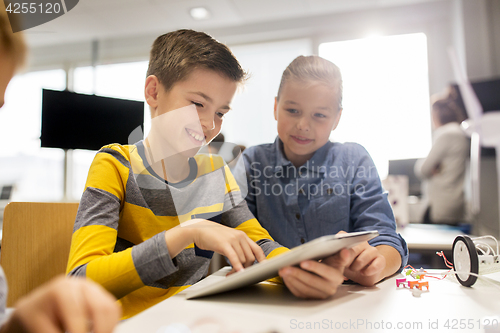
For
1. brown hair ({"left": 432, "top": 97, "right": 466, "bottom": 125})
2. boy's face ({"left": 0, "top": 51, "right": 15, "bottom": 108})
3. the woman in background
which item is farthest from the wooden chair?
brown hair ({"left": 432, "top": 97, "right": 466, "bottom": 125})

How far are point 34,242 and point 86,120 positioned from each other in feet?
1.71

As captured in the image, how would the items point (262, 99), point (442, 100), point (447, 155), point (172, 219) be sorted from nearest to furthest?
point (172, 219) < point (262, 99) < point (447, 155) < point (442, 100)

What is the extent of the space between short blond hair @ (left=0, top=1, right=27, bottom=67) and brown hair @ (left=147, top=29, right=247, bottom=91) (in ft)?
1.21

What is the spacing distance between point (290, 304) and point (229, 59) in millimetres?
513

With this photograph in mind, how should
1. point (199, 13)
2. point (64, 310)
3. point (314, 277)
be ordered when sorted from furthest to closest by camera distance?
point (199, 13)
point (314, 277)
point (64, 310)

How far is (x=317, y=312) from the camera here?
1.15 ft

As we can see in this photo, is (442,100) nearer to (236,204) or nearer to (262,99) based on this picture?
(262,99)

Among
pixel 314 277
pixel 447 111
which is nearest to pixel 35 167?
pixel 314 277

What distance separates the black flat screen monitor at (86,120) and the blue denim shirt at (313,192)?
348 millimetres

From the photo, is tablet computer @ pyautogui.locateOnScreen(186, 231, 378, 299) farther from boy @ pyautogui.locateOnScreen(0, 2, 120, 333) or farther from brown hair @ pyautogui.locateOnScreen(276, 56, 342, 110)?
brown hair @ pyautogui.locateOnScreen(276, 56, 342, 110)

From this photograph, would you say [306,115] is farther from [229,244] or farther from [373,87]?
[373,87]

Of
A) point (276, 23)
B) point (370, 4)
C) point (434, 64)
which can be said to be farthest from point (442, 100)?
point (276, 23)

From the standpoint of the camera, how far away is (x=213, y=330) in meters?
0.30

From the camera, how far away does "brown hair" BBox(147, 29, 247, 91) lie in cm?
66
